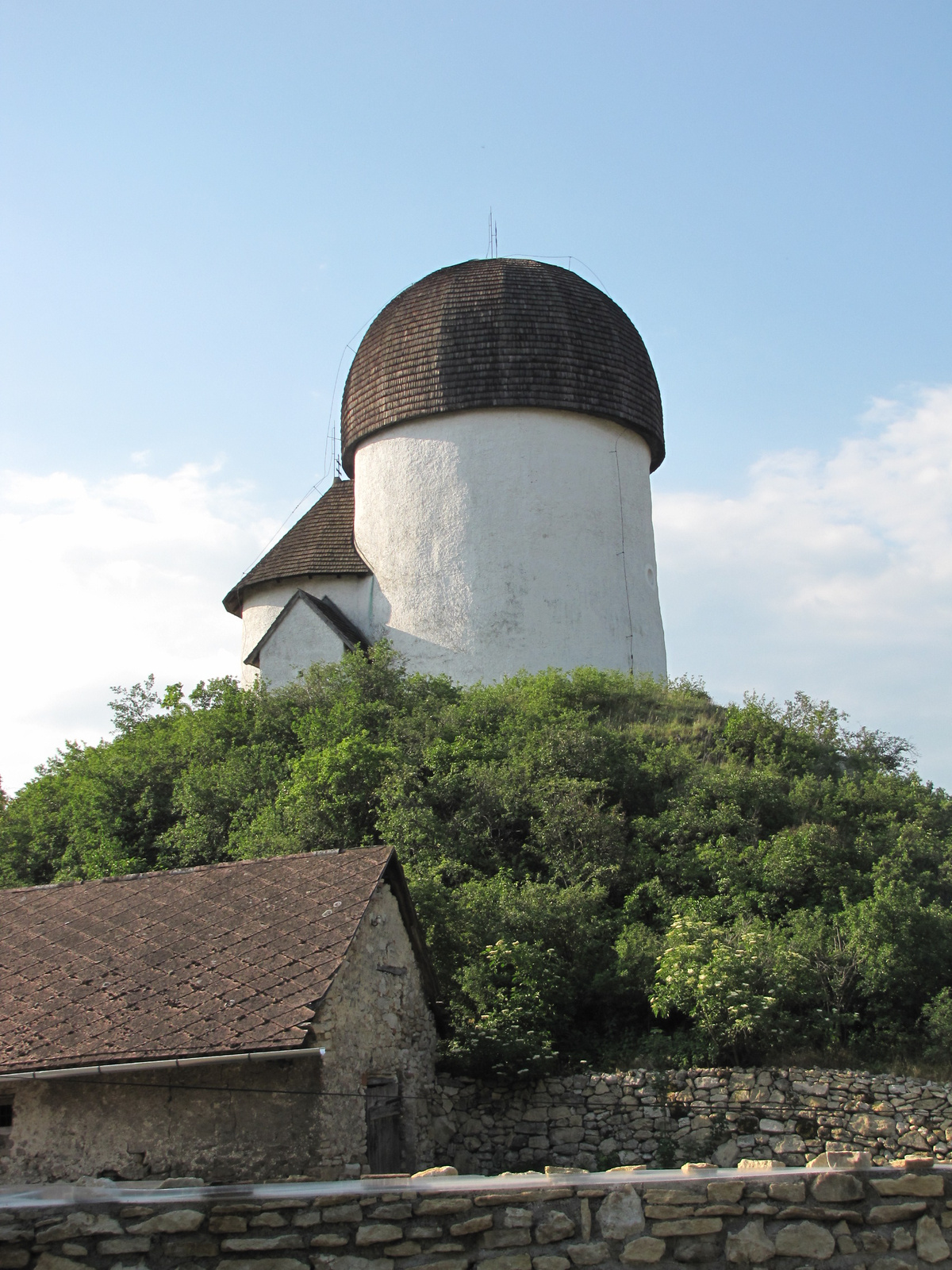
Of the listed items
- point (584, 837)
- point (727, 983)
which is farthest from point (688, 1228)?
point (584, 837)

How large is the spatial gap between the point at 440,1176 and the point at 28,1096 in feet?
14.1

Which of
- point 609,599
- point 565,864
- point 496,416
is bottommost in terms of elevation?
point 565,864

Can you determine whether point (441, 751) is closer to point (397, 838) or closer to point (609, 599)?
point (397, 838)

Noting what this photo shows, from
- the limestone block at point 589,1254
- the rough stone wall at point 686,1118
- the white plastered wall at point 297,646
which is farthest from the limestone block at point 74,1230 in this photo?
the white plastered wall at point 297,646

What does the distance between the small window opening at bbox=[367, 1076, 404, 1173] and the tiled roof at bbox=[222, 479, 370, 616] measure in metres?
14.5

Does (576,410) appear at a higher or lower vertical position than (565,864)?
higher

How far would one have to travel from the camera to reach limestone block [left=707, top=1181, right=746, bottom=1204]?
5.42 metres

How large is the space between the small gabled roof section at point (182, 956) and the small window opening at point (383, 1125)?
1.34 metres

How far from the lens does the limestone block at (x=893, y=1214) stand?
538cm

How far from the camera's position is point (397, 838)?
1488 cm

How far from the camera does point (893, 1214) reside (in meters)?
5.38

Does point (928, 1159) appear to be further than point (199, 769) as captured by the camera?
No

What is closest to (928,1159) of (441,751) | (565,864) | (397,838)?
(565,864)

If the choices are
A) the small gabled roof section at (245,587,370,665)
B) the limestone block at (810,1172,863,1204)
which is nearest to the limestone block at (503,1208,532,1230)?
the limestone block at (810,1172,863,1204)
